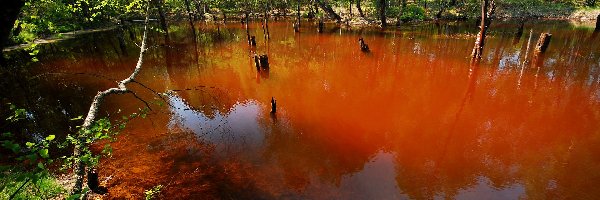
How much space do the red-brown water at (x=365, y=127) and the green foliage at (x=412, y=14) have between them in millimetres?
18377

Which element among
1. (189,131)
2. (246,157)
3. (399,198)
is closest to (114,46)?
(189,131)

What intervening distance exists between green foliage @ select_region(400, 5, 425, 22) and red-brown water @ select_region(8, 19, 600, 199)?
60.3 feet

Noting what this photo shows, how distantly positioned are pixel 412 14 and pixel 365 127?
3340cm

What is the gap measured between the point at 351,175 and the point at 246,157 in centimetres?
354

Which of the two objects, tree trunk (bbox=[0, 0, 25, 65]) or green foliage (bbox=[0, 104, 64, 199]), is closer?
tree trunk (bbox=[0, 0, 25, 65])

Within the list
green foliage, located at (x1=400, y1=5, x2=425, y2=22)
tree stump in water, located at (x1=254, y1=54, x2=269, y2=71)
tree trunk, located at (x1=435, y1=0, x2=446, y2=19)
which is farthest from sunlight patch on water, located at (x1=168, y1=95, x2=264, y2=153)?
tree trunk, located at (x1=435, y1=0, x2=446, y2=19)

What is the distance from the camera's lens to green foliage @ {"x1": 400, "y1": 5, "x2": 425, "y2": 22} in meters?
41.9

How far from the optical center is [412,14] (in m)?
42.5

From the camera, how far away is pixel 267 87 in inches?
725

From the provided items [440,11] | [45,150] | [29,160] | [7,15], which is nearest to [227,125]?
[29,160]

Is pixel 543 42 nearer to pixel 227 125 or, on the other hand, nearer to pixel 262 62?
pixel 262 62

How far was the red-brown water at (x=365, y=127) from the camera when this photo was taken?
9.89 metres

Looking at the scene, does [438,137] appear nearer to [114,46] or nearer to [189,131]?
[189,131]

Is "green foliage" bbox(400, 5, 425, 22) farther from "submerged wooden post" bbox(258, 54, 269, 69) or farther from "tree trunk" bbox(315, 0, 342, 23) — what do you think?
"submerged wooden post" bbox(258, 54, 269, 69)
